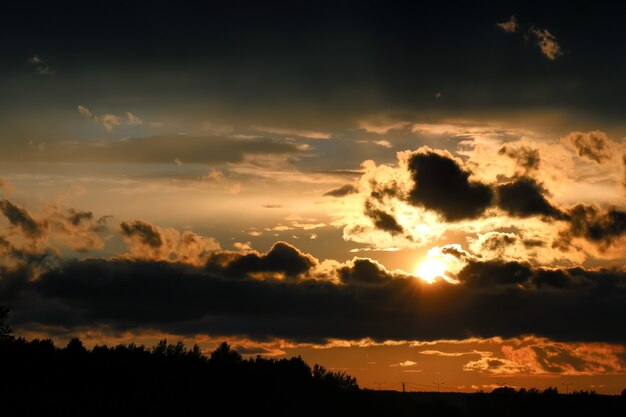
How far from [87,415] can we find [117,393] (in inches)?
852

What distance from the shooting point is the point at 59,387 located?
7854 inches

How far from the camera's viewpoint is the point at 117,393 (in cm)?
19450

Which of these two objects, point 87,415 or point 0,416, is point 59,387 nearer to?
point 87,415

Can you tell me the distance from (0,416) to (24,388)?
33.2m

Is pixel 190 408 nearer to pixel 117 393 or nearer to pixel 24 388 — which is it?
pixel 117 393

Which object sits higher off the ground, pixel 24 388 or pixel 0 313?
pixel 0 313

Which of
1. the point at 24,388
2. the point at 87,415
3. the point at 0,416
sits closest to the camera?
the point at 0,416

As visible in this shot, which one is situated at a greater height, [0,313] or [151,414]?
[0,313]

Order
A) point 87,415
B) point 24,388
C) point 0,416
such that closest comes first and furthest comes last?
point 0,416
point 87,415
point 24,388

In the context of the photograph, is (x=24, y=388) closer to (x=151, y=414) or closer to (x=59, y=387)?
(x=59, y=387)

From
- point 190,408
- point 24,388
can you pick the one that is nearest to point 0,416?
point 24,388

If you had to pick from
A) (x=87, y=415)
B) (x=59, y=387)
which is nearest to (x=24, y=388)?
(x=59, y=387)

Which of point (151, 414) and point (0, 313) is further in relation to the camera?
point (0, 313)

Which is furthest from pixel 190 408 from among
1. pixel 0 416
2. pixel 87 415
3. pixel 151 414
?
pixel 0 416
